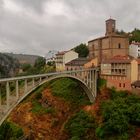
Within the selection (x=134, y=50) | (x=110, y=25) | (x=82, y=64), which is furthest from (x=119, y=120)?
(x=110, y=25)

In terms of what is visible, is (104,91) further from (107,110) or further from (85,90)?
(107,110)

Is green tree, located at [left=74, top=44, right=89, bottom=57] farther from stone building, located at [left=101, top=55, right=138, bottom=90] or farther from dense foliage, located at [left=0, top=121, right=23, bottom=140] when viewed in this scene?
dense foliage, located at [left=0, top=121, right=23, bottom=140]

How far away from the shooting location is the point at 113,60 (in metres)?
52.3

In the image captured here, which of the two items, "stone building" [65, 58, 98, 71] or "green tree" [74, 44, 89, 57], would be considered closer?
"stone building" [65, 58, 98, 71]

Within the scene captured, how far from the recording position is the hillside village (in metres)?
48.6

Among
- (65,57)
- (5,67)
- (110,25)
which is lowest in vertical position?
(5,67)

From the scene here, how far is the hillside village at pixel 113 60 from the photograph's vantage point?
48.6 meters

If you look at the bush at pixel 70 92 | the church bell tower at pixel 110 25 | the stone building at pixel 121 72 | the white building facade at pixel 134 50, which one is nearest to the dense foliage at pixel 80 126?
the bush at pixel 70 92

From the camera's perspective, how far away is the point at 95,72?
53.4m

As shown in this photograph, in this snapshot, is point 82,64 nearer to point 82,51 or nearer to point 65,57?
point 65,57

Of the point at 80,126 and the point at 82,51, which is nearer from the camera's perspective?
the point at 80,126

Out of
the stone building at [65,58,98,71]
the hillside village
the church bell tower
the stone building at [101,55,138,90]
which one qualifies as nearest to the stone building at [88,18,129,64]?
the hillside village

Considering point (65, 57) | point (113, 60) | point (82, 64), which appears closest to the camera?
point (113, 60)

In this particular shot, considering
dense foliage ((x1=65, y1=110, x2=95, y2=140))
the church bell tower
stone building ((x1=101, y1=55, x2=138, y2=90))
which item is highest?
the church bell tower
